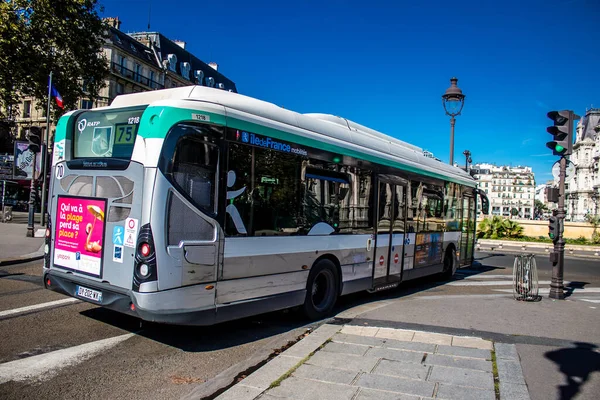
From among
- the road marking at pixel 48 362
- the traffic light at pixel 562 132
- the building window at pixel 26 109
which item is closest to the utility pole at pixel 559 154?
the traffic light at pixel 562 132

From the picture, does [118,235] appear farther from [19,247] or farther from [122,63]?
[122,63]

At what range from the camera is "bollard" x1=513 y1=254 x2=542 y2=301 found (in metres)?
9.48

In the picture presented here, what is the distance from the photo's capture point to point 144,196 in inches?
191

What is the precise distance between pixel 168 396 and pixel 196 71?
69.7m

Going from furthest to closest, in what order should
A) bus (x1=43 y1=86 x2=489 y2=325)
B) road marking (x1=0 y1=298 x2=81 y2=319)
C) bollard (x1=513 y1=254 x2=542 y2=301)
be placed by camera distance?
bollard (x1=513 y1=254 x2=542 y2=301) < road marking (x1=0 y1=298 x2=81 y2=319) < bus (x1=43 y1=86 x2=489 y2=325)

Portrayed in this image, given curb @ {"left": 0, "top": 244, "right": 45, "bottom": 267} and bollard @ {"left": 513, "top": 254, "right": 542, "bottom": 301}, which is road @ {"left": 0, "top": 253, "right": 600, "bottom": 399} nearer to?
curb @ {"left": 0, "top": 244, "right": 45, "bottom": 267}

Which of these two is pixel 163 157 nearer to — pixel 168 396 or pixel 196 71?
pixel 168 396

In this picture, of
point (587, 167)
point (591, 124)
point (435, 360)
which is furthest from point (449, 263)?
point (591, 124)

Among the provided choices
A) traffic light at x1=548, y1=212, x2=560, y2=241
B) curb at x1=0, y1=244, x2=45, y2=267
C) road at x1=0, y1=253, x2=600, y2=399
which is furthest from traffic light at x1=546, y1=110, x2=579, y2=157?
curb at x1=0, y1=244, x2=45, y2=267

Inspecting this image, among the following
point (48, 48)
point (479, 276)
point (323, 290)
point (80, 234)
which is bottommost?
point (479, 276)

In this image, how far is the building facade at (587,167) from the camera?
99500 millimetres

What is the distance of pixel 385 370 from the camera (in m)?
4.62

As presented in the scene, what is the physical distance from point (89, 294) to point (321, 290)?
347 cm

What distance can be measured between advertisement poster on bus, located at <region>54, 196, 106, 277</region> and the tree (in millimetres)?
22932
